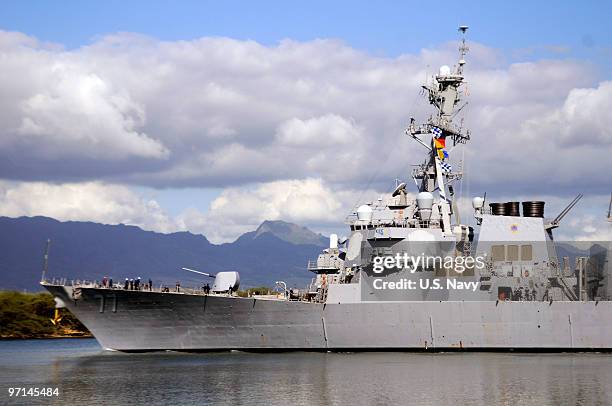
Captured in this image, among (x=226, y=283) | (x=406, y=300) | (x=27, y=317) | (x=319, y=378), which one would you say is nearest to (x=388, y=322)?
(x=406, y=300)

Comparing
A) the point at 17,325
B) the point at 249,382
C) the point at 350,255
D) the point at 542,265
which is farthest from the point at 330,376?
the point at 17,325

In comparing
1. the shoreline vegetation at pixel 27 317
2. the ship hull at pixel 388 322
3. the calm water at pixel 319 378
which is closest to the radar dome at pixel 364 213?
the ship hull at pixel 388 322

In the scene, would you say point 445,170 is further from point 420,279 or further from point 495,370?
point 495,370

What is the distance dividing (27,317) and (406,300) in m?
43.0

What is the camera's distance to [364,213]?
43.8m

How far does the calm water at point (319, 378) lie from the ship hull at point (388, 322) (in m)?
0.67

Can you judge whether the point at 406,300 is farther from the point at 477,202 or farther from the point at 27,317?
the point at 27,317

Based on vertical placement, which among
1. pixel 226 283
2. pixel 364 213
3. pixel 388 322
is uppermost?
pixel 364 213

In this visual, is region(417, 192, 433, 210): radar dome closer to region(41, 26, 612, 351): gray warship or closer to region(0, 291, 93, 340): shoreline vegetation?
region(41, 26, 612, 351): gray warship

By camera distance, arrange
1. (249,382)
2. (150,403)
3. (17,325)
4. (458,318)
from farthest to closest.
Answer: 1. (17,325)
2. (458,318)
3. (249,382)
4. (150,403)

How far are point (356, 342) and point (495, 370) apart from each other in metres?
7.82

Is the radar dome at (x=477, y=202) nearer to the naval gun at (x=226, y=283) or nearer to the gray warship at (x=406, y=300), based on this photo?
the gray warship at (x=406, y=300)

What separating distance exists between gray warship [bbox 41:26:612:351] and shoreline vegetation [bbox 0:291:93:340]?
30.9 meters

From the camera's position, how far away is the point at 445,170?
4559cm
